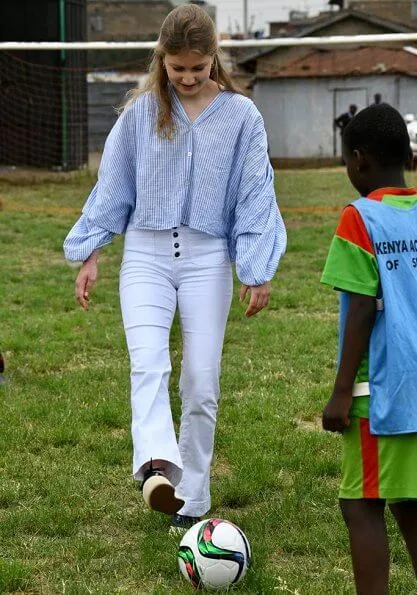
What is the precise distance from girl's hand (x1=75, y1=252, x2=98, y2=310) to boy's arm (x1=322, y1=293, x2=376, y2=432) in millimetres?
1444

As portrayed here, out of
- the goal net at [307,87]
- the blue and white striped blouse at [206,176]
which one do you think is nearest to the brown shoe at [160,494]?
the blue and white striped blouse at [206,176]

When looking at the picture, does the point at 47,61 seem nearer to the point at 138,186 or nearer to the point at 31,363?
the point at 31,363

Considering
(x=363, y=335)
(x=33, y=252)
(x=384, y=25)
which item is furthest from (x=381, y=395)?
(x=384, y=25)

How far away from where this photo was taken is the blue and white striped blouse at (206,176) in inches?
169

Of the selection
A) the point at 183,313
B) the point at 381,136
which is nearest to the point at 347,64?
the point at 183,313

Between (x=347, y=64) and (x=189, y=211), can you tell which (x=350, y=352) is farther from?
(x=347, y=64)

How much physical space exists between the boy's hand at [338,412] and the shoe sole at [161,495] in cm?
73

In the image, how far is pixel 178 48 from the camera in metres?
4.14

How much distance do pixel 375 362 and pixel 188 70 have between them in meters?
1.49

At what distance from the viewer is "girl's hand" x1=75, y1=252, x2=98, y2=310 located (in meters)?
4.43

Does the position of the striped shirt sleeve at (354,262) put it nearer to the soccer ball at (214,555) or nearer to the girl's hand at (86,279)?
the soccer ball at (214,555)

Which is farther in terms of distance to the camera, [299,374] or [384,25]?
[384,25]

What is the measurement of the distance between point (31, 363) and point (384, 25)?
38.1 meters

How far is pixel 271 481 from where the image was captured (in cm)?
510
